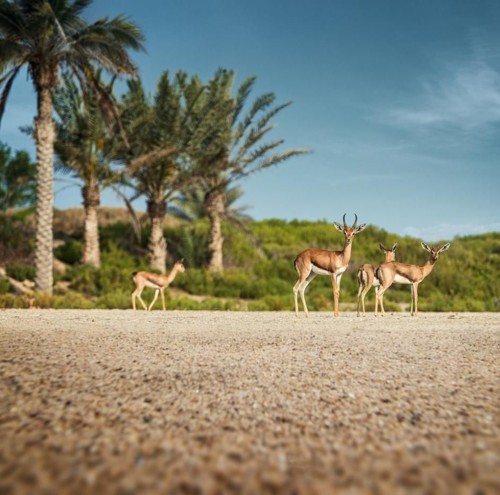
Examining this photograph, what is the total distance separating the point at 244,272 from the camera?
23125 millimetres

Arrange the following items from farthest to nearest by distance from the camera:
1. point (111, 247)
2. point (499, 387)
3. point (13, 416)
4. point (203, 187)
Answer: point (111, 247) < point (203, 187) < point (499, 387) < point (13, 416)

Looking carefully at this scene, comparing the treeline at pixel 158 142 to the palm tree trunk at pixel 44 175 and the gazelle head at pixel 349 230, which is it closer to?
the palm tree trunk at pixel 44 175

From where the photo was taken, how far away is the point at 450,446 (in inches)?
89.0

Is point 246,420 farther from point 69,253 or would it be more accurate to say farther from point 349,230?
point 69,253

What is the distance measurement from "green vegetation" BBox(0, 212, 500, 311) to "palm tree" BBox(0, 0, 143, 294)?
259 cm

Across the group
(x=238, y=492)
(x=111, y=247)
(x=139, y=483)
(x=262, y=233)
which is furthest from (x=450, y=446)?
(x=262, y=233)

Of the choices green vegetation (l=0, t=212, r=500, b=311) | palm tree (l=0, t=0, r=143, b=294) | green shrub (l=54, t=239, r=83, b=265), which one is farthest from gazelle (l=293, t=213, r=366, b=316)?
green shrub (l=54, t=239, r=83, b=265)

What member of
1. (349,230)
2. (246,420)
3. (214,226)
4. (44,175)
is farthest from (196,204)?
(246,420)

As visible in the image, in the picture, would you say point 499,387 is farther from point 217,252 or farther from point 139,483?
point 217,252

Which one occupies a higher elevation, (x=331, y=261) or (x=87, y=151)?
(x=87, y=151)

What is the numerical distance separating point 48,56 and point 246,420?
54.1 feet

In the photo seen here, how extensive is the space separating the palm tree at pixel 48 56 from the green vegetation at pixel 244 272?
259 centimetres

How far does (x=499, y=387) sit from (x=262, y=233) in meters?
29.8

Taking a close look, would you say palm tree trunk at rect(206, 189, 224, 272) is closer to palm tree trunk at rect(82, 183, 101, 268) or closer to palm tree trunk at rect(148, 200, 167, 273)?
palm tree trunk at rect(148, 200, 167, 273)
